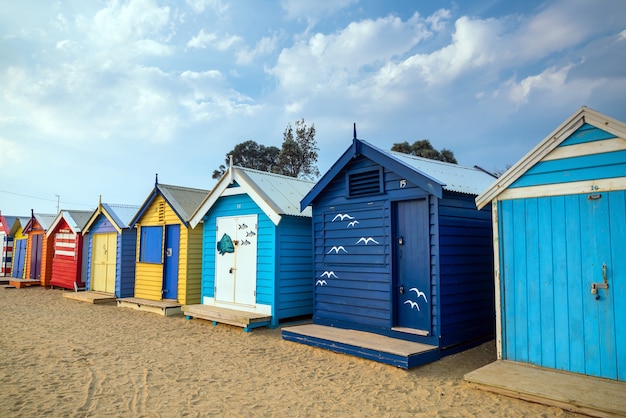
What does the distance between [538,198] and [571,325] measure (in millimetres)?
1702

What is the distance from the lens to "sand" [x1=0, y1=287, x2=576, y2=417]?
508cm

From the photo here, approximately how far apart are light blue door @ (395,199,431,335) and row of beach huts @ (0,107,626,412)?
2 cm

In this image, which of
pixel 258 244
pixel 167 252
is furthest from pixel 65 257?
pixel 258 244

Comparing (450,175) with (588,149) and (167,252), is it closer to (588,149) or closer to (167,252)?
(588,149)

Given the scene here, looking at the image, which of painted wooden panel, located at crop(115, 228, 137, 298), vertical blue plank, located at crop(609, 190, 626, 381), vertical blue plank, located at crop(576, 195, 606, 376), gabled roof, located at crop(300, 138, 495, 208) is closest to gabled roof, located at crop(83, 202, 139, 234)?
painted wooden panel, located at crop(115, 228, 137, 298)

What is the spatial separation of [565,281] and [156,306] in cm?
1011

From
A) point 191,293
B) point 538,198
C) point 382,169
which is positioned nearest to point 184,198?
point 191,293

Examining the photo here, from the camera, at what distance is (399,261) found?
7.77 metres

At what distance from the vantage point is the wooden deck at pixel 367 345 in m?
6.51

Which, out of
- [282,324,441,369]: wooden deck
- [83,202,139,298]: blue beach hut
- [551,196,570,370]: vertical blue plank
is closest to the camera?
[551,196,570,370]: vertical blue plank

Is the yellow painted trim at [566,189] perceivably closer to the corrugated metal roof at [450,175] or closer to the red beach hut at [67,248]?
the corrugated metal roof at [450,175]

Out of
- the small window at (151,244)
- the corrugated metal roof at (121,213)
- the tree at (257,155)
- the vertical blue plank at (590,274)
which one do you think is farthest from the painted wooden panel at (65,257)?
the tree at (257,155)

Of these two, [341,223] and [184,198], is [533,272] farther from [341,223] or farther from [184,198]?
[184,198]

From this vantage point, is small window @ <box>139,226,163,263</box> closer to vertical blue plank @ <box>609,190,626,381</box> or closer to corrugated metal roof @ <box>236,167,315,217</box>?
corrugated metal roof @ <box>236,167,315,217</box>
